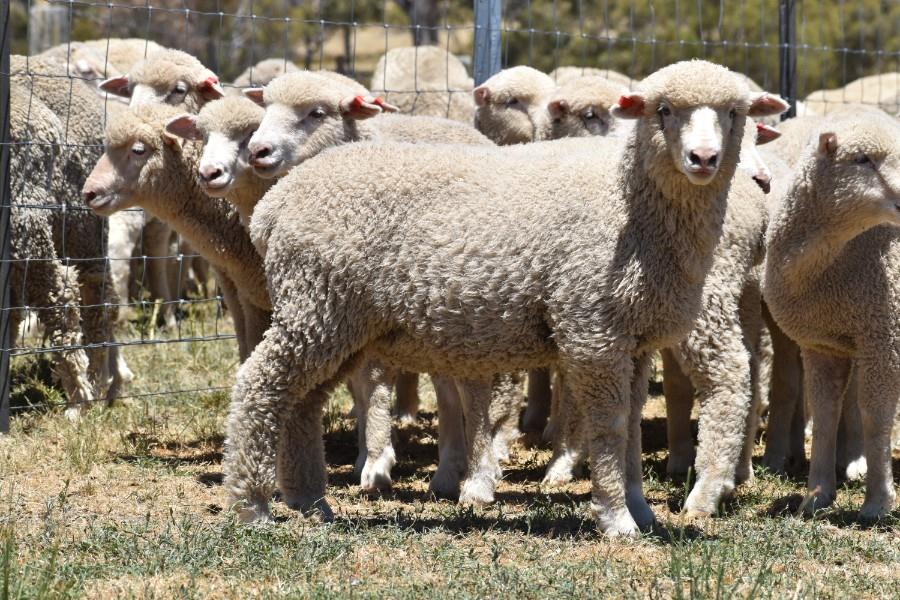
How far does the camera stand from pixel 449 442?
21.3 feet

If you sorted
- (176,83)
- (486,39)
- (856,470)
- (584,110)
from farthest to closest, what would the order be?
(486,39)
(584,110)
(176,83)
(856,470)

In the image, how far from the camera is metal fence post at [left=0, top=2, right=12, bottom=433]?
7.39 m

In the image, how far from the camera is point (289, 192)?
5.44 m

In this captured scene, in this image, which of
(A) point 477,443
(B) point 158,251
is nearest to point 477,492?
(A) point 477,443

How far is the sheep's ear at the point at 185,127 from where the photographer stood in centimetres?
655

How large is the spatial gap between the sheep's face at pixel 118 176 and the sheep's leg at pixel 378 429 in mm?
1534

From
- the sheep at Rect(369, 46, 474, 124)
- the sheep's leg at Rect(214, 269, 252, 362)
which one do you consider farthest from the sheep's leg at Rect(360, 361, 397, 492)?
the sheep at Rect(369, 46, 474, 124)

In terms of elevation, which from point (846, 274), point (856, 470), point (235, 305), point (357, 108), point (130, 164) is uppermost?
point (357, 108)

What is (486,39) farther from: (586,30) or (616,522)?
(586,30)

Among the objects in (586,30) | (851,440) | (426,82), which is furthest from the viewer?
(586,30)

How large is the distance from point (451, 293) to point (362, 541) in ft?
3.35

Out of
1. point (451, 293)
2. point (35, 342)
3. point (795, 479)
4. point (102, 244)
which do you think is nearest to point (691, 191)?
point (451, 293)

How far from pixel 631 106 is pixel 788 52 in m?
5.01

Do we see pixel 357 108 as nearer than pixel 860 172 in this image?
No
